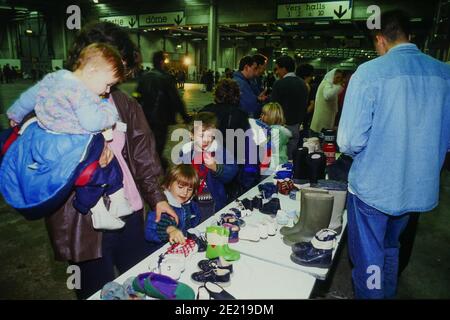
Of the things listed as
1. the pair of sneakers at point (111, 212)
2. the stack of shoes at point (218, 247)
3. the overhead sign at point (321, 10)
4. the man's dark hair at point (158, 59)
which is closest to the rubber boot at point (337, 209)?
the stack of shoes at point (218, 247)

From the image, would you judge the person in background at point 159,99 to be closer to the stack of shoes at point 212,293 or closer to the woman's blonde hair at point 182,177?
the woman's blonde hair at point 182,177

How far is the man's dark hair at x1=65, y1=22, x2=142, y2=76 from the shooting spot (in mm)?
1398

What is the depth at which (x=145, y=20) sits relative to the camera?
18703 mm

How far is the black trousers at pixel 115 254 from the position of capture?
4.90ft

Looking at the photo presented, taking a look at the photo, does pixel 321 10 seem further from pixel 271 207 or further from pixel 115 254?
pixel 115 254

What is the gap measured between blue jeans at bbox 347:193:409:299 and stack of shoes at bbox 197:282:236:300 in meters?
1.03

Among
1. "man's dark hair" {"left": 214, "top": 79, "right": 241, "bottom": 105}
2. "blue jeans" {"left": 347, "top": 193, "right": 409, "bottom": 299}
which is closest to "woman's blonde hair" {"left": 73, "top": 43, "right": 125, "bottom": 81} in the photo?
→ "blue jeans" {"left": 347, "top": 193, "right": 409, "bottom": 299}

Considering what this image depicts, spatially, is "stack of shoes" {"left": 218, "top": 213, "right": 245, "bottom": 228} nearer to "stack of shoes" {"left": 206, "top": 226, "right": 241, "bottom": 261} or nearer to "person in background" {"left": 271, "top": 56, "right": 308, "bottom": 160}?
"stack of shoes" {"left": 206, "top": 226, "right": 241, "bottom": 261}

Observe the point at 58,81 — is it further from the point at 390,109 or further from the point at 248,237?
the point at 390,109

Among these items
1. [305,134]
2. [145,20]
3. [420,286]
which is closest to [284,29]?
[145,20]

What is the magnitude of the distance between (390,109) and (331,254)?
33.7 inches

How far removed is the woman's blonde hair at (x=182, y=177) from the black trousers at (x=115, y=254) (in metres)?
0.39

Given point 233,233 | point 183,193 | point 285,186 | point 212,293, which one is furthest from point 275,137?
point 212,293

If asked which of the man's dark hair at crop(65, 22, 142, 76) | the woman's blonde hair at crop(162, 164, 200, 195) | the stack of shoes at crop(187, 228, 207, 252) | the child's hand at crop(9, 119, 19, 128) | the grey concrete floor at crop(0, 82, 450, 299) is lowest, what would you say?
the grey concrete floor at crop(0, 82, 450, 299)
